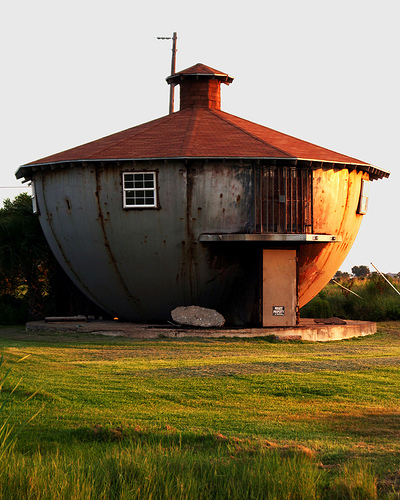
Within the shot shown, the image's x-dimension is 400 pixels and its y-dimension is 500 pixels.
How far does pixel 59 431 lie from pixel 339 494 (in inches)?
120

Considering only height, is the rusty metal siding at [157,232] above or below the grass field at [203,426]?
above

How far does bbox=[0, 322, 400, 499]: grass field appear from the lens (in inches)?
210

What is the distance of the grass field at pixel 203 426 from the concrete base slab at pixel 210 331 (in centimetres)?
Result: 336

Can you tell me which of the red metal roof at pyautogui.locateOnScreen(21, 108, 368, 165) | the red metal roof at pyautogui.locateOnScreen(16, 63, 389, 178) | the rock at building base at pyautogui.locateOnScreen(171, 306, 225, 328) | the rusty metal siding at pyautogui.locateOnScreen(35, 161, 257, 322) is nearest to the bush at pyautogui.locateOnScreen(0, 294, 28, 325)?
the rusty metal siding at pyautogui.locateOnScreen(35, 161, 257, 322)

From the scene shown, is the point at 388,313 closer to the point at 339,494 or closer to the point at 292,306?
the point at 292,306

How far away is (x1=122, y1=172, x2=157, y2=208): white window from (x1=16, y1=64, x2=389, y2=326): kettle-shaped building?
0.08 ft

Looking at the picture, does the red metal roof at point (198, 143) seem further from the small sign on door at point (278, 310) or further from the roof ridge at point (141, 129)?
the small sign on door at point (278, 310)

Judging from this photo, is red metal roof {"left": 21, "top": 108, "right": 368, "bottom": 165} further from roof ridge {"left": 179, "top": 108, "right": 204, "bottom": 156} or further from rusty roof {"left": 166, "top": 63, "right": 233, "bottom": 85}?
rusty roof {"left": 166, "top": 63, "right": 233, "bottom": 85}

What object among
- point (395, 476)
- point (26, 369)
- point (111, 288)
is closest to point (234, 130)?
point (111, 288)

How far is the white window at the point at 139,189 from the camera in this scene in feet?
56.7

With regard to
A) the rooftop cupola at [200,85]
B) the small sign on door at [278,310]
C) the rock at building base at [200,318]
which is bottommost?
the rock at building base at [200,318]

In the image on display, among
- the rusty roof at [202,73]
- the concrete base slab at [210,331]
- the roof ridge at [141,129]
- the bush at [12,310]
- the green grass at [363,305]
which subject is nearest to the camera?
the concrete base slab at [210,331]

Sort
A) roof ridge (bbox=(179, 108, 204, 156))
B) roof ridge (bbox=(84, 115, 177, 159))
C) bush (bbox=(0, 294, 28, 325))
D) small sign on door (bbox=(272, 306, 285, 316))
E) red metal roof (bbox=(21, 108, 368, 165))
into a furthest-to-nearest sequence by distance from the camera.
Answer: bush (bbox=(0, 294, 28, 325)), roof ridge (bbox=(84, 115, 177, 159)), small sign on door (bbox=(272, 306, 285, 316)), roof ridge (bbox=(179, 108, 204, 156)), red metal roof (bbox=(21, 108, 368, 165))

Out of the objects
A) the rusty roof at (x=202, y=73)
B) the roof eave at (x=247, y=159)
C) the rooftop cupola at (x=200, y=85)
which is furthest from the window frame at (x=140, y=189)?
the rusty roof at (x=202, y=73)
